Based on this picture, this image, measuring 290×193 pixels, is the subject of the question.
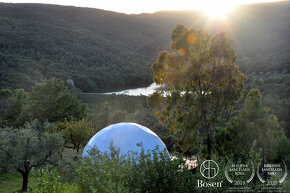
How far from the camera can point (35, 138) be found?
494 inches

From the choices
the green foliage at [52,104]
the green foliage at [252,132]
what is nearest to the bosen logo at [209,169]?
the green foliage at [252,132]

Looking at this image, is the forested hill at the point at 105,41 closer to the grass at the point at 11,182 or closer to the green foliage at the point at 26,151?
→ the grass at the point at 11,182

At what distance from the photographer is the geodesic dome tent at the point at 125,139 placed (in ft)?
38.7

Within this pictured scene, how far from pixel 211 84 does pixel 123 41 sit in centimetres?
7356

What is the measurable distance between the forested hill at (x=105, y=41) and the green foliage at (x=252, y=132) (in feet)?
115

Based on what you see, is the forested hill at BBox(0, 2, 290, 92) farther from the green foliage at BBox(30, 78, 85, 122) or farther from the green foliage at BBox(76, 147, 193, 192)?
the green foliage at BBox(76, 147, 193, 192)

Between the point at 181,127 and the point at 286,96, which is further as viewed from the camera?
the point at 286,96

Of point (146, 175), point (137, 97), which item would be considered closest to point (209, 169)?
point (146, 175)

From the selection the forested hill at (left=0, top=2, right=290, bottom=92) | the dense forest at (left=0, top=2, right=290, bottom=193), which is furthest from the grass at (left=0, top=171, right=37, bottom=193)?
the forested hill at (left=0, top=2, right=290, bottom=92)

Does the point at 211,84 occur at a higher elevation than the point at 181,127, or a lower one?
higher

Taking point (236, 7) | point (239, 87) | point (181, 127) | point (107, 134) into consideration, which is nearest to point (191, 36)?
point (239, 87)

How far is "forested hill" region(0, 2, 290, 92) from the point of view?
52406 millimetres

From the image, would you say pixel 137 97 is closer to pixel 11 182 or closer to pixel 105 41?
pixel 11 182

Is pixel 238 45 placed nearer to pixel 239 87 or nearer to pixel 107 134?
pixel 239 87
